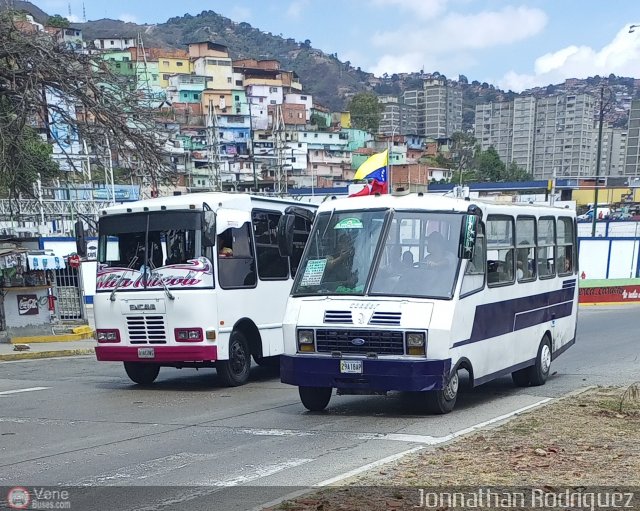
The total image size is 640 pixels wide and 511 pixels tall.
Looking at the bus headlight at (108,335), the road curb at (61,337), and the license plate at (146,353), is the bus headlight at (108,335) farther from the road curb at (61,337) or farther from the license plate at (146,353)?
the road curb at (61,337)

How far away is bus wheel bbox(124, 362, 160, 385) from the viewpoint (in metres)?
13.9

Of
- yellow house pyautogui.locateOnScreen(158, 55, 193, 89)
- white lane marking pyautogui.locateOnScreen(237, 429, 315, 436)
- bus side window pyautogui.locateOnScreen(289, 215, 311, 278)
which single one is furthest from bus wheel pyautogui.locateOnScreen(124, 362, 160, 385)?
yellow house pyautogui.locateOnScreen(158, 55, 193, 89)

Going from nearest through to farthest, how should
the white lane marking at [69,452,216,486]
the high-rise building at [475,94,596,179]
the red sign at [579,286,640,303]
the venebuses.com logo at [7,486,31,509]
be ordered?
the venebuses.com logo at [7,486,31,509], the white lane marking at [69,452,216,486], the red sign at [579,286,640,303], the high-rise building at [475,94,596,179]

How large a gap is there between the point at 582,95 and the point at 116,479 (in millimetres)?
187593

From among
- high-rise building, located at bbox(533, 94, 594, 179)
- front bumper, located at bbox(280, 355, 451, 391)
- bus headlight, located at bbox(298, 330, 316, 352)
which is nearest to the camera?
front bumper, located at bbox(280, 355, 451, 391)

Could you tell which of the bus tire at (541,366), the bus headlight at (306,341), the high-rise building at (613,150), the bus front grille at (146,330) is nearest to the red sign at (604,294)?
the bus tire at (541,366)

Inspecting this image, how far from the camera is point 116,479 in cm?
722

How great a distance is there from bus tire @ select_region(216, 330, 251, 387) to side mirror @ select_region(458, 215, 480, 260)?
461 centimetres

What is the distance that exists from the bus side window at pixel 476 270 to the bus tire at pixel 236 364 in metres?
4.44

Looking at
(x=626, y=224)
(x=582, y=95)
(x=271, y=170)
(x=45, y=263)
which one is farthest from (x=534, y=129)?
(x=45, y=263)

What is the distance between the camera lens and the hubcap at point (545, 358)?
1327cm

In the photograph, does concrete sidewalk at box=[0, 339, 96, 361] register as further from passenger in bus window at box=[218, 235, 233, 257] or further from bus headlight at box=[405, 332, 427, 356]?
bus headlight at box=[405, 332, 427, 356]

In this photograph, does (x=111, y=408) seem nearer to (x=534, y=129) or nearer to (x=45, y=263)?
(x=45, y=263)

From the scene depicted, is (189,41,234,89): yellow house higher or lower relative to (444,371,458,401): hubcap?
higher
